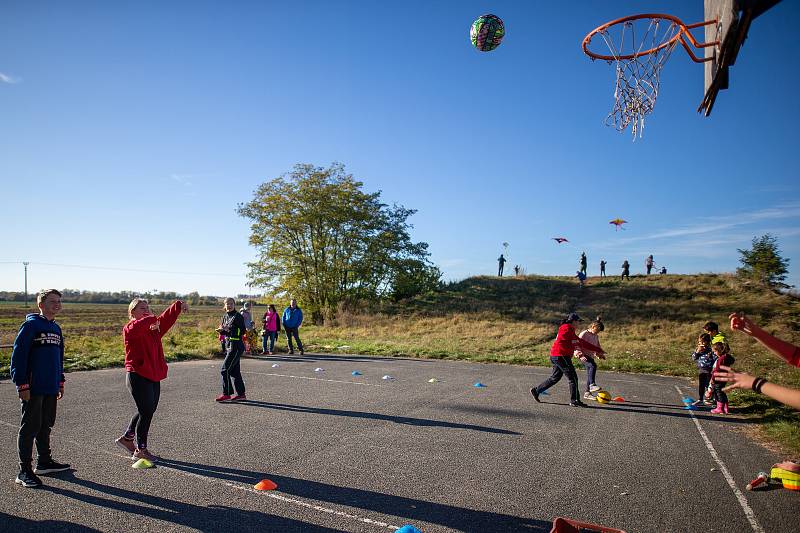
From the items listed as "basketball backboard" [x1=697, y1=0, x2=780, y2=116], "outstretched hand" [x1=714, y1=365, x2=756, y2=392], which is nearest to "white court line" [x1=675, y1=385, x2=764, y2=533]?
"outstretched hand" [x1=714, y1=365, x2=756, y2=392]

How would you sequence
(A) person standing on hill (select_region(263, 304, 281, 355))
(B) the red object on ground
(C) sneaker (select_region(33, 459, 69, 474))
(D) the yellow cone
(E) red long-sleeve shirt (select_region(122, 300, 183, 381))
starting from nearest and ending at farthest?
1. (B) the red object on ground
2. (C) sneaker (select_region(33, 459, 69, 474))
3. (D) the yellow cone
4. (E) red long-sleeve shirt (select_region(122, 300, 183, 381))
5. (A) person standing on hill (select_region(263, 304, 281, 355))

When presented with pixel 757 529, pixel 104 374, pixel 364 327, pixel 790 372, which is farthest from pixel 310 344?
pixel 757 529

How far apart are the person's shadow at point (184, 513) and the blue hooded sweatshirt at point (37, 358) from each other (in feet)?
3.29

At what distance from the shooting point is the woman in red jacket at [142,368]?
222 inches

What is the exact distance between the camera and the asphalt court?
4.30 m

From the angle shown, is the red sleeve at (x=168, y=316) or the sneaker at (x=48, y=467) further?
the red sleeve at (x=168, y=316)

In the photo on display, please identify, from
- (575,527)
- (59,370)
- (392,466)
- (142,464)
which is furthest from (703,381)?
(59,370)

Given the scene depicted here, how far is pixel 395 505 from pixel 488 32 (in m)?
8.20

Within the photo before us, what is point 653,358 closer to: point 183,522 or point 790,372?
point 790,372

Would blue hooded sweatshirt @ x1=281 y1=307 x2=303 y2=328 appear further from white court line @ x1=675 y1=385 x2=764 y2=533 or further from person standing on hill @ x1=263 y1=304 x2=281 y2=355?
white court line @ x1=675 y1=385 x2=764 y2=533

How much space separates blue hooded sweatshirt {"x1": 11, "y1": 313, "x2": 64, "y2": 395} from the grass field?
926 centimetres

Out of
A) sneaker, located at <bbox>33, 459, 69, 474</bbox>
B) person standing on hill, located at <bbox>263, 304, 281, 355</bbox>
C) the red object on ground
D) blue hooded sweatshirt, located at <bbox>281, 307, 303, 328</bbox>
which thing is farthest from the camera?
person standing on hill, located at <bbox>263, 304, 281, 355</bbox>

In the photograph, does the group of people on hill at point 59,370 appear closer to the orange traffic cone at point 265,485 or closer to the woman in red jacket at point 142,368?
the woman in red jacket at point 142,368

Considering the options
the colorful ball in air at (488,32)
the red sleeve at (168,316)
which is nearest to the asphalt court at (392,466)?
the red sleeve at (168,316)
